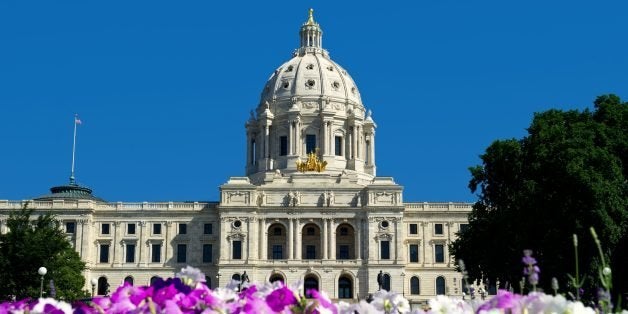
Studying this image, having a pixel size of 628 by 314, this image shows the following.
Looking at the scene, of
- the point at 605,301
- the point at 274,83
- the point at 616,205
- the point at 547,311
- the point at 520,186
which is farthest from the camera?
the point at 274,83

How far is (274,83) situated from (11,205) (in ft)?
129

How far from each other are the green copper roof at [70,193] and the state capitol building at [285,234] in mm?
264

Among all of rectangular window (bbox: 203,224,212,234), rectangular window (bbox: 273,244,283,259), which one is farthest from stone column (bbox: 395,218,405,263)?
rectangular window (bbox: 203,224,212,234)

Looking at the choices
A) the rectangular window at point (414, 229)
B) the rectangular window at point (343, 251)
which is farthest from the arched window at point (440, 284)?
the rectangular window at point (343, 251)

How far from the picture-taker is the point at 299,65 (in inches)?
4894

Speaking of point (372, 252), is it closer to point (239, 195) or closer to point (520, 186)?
point (239, 195)

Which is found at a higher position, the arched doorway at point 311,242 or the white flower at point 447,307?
the arched doorway at point 311,242

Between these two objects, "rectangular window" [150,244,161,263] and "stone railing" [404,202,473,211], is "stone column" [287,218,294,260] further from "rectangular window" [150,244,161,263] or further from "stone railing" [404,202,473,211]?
"rectangular window" [150,244,161,263]

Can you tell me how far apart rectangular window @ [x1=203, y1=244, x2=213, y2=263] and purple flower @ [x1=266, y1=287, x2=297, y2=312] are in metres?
96.8

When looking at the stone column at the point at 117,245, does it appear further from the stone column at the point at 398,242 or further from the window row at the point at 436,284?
the window row at the point at 436,284

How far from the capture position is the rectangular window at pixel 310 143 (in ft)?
381

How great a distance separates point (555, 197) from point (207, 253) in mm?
56891

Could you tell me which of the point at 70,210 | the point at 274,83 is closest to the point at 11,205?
the point at 70,210

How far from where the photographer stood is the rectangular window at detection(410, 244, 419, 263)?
105 metres
